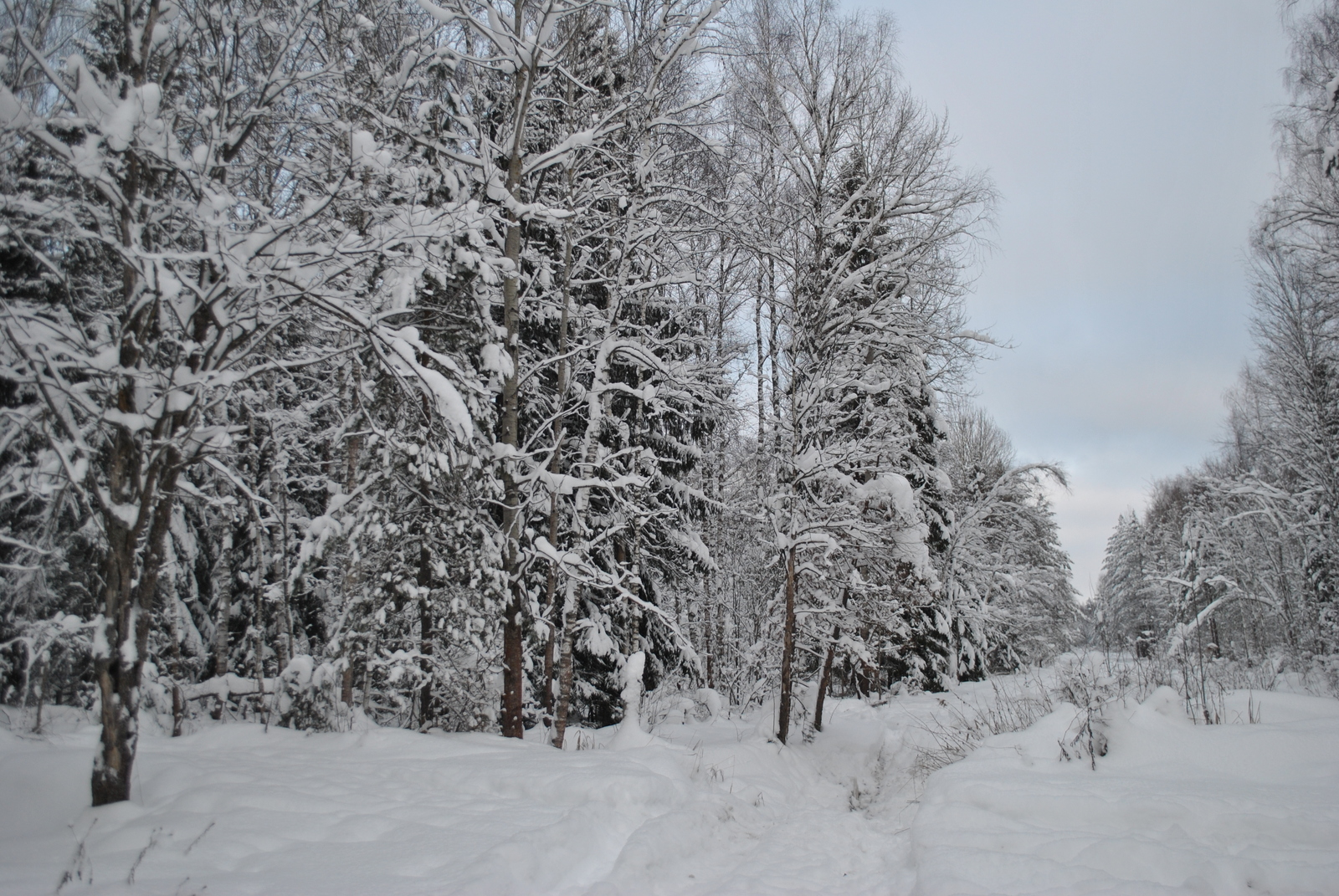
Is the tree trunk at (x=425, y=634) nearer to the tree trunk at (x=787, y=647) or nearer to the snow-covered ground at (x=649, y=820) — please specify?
the snow-covered ground at (x=649, y=820)

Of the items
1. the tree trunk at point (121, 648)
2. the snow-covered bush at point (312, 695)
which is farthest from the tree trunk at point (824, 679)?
the tree trunk at point (121, 648)

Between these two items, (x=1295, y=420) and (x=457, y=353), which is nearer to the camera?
(x=457, y=353)

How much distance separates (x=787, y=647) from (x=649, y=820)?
4.43m

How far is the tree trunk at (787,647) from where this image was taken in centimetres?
859

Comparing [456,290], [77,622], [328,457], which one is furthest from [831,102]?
[77,622]

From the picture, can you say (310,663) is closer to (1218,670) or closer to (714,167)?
(714,167)

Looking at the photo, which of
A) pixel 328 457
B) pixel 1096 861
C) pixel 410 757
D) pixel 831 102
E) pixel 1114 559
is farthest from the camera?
pixel 1114 559

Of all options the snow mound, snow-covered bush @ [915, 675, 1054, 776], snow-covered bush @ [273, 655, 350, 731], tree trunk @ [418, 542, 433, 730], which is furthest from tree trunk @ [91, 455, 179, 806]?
snow-covered bush @ [915, 675, 1054, 776]

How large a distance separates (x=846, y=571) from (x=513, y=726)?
16.7ft

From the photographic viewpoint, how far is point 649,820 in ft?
15.3

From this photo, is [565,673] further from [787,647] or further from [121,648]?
[121,648]

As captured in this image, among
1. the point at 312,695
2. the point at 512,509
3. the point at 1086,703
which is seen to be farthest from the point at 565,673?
the point at 1086,703

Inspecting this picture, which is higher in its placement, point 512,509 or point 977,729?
point 512,509

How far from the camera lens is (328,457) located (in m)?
8.80
